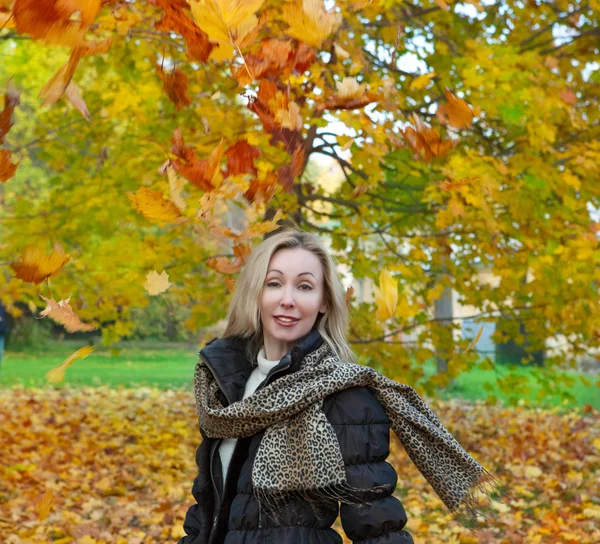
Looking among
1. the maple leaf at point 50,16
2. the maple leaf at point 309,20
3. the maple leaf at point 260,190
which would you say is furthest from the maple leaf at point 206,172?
the maple leaf at point 50,16

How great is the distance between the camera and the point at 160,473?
658 centimetres

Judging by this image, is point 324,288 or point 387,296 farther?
point 387,296

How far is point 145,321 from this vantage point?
2214cm

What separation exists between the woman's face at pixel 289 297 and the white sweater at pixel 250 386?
0.04 metres

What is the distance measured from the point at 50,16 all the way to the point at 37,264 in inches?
27.9

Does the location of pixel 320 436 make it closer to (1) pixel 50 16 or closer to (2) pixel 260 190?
(2) pixel 260 190

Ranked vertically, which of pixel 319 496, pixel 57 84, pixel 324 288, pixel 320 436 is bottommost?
pixel 319 496

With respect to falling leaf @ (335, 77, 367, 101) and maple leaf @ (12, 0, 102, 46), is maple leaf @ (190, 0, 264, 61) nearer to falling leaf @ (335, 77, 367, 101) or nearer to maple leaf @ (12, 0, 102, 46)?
maple leaf @ (12, 0, 102, 46)

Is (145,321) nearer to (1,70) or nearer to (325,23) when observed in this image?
(1,70)

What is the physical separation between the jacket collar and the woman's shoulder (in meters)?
0.14

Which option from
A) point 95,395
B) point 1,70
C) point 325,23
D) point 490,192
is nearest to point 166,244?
point 490,192

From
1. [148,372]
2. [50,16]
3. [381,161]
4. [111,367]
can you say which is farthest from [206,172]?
[111,367]

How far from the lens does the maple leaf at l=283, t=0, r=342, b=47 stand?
1.92 metres

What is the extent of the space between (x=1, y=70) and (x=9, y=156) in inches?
627
